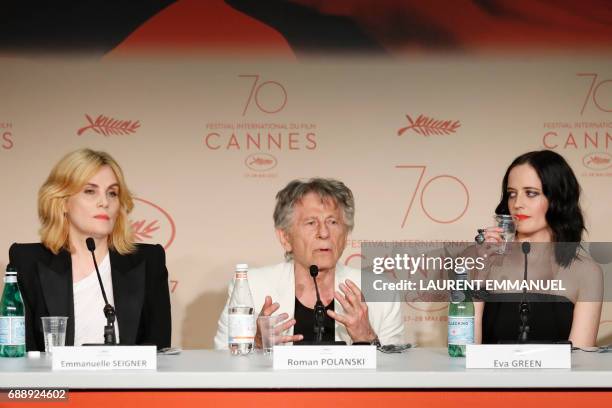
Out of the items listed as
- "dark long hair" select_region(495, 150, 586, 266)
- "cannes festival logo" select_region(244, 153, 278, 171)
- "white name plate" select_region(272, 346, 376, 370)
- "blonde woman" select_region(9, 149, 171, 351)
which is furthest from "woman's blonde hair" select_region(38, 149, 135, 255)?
"dark long hair" select_region(495, 150, 586, 266)

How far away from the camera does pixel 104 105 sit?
483cm

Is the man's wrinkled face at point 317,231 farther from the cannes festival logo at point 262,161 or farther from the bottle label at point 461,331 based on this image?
the bottle label at point 461,331

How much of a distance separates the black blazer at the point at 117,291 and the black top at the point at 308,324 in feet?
1.67

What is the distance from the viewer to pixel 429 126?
4828mm

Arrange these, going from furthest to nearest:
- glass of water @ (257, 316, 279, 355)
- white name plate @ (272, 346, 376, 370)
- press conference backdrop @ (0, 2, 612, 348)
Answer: press conference backdrop @ (0, 2, 612, 348) → glass of water @ (257, 316, 279, 355) → white name plate @ (272, 346, 376, 370)

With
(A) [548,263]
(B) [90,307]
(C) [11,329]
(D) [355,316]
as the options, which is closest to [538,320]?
(A) [548,263]

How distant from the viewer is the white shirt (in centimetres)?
354

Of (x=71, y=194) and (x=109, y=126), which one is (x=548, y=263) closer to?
(x=71, y=194)

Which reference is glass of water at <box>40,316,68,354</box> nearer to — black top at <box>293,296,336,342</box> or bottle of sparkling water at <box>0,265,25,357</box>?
bottle of sparkling water at <box>0,265,25,357</box>

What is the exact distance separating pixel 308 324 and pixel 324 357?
1323 millimetres

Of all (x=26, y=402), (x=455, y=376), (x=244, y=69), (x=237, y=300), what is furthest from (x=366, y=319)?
(x=244, y=69)

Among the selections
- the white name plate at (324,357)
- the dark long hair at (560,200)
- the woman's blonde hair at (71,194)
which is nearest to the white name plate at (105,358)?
the white name plate at (324,357)

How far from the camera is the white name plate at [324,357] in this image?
2484 millimetres

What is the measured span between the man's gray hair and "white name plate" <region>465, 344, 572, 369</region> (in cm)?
150
